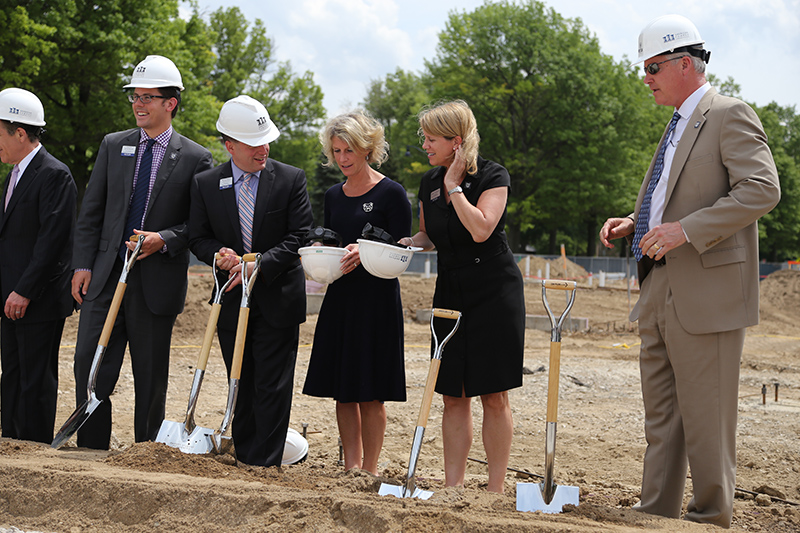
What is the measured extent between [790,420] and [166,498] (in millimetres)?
6994

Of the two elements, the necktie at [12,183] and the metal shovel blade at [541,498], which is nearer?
the metal shovel blade at [541,498]

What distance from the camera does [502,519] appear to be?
326 centimetres

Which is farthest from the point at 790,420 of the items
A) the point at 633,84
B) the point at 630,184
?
the point at 633,84

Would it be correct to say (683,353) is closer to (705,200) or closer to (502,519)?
(705,200)

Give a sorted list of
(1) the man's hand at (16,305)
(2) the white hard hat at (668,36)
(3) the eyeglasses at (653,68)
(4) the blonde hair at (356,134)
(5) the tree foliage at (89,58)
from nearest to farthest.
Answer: (2) the white hard hat at (668,36) → (3) the eyeglasses at (653,68) → (4) the blonde hair at (356,134) → (1) the man's hand at (16,305) → (5) the tree foliage at (89,58)

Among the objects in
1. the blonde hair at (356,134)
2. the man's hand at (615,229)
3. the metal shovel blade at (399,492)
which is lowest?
the metal shovel blade at (399,492)

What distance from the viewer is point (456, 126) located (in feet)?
14.4

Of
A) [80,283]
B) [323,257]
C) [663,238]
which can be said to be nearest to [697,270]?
[663,238]

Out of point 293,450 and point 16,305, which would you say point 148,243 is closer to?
point 16,305

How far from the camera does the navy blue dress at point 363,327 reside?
187 inches

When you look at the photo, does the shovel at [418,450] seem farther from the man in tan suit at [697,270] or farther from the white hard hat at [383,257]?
the man in tan suit at [697,270]

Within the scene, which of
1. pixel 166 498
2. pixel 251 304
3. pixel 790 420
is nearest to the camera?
pixel 166 498

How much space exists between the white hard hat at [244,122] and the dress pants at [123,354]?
113 cm

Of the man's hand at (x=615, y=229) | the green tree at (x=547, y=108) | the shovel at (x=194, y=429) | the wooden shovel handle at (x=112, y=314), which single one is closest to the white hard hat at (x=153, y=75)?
the wooden shovel handle at (x=112, y=314)
